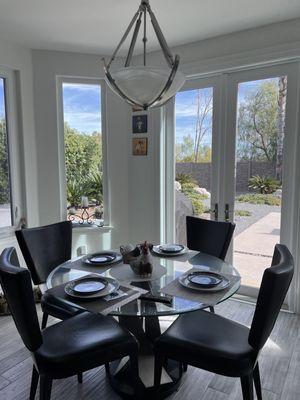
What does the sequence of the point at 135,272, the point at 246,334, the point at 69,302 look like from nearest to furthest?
the point at 69,302 < the point at 246,334 < the point at 135,272

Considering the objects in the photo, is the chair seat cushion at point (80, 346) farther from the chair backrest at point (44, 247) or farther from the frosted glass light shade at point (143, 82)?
the frosted glass light shade at point (143, 82)

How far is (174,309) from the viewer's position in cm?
161

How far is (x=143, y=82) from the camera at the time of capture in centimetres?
169

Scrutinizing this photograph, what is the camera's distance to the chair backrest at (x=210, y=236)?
8.52ft

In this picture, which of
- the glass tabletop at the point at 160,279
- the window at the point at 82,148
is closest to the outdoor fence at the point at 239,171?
the window at the point at 82,148

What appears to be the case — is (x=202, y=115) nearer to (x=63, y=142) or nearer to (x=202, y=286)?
(x=63, y=142)

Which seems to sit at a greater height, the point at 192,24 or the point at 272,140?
the point at 192,24

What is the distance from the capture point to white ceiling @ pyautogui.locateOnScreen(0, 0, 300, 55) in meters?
2.42

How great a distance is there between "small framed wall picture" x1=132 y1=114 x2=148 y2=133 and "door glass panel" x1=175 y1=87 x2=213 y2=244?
36cm

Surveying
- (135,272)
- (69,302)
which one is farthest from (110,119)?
(69,302)

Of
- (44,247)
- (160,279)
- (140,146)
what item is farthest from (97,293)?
(140,146)

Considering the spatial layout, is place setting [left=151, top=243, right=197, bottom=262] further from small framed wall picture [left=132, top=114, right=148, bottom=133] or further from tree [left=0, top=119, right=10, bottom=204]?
tree [left=0, top=119, right=10, bottom=204]

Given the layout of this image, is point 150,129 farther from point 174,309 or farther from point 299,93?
point 174,309

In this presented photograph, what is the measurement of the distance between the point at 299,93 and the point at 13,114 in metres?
2.72
